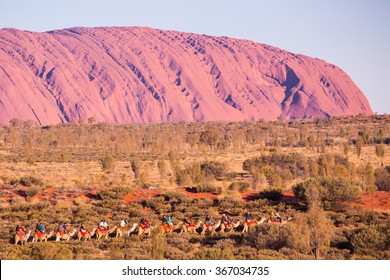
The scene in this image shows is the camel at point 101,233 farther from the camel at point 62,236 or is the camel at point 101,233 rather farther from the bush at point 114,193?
the bush at point 114,193

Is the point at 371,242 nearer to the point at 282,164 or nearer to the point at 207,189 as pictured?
the point at 207,189

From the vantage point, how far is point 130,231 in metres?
22.8

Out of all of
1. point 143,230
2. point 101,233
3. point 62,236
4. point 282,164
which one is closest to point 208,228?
point 143,230

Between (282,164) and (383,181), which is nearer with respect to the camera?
(383,181)

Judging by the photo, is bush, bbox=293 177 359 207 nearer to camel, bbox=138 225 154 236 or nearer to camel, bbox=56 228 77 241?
camel, bbox=138 225 154 236

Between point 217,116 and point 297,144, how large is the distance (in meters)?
106

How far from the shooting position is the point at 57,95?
17738 cm

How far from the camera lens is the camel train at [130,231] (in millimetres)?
21406

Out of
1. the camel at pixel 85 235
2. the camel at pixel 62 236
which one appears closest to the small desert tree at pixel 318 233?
the camel at pixel 85 235

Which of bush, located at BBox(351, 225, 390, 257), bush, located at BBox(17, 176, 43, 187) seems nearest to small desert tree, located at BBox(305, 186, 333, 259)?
bush, located at BBox(351, 225, 390, 257)

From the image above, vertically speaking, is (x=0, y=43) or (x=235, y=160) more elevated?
(x=0, y=43)

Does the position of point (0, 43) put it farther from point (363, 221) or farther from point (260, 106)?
point (363, 221)

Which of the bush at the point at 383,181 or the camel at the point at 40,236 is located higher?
the bush at the point at 383,181
